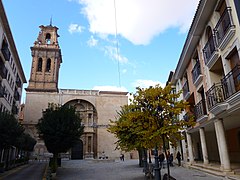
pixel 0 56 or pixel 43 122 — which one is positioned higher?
pixel 0 56

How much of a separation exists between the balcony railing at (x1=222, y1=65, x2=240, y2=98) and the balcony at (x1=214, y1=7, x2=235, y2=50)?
1495mm

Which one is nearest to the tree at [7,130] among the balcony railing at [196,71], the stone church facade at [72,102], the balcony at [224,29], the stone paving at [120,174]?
the stone paving at [120,174]

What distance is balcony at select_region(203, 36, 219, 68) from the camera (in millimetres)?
12203

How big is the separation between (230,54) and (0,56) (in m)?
23.4

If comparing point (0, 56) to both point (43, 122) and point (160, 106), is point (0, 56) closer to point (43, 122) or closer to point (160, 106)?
point (43, 122)

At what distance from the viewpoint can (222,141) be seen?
12.0 m

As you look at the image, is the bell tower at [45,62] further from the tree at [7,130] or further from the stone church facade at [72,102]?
the tree at [7,130]

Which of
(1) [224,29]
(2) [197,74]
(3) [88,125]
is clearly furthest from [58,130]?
(3) [88,125]

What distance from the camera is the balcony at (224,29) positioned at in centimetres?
1005

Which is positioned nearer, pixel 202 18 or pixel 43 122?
pixel 202 18

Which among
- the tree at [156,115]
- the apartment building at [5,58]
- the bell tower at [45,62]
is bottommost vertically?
the tree at [156,115]

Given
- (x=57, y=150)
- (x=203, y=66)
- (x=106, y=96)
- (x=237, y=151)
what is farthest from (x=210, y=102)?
(x=106, y=96)

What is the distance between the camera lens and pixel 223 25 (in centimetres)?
1130

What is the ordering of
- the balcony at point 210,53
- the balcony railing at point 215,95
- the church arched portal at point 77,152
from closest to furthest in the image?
the balcony railing at point 215,95
the balcony at point 210,53
the church arched portal at point 77,152
